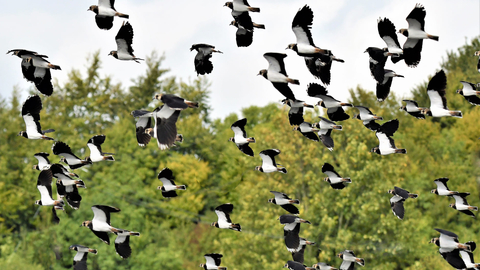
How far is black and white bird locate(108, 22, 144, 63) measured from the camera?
15.0m

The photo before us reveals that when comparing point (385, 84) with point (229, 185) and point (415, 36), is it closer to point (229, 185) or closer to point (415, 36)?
point (415, 36)

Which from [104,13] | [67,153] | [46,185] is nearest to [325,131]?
[104,13]

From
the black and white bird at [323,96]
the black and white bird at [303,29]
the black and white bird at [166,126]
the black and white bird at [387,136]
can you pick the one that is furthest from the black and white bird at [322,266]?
the black and white bird at [166,126]

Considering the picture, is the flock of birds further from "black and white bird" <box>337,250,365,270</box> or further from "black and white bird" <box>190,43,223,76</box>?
"black and white bird" <box>337,250,365,270</box>

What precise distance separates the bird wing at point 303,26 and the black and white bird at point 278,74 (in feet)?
1.83

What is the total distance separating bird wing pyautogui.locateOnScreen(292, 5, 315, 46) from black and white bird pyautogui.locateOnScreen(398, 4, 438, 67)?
6.54 ft

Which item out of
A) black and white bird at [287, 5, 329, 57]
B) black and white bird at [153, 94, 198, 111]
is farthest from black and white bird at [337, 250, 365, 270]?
black and white bird at [153, 94, 198, 111]

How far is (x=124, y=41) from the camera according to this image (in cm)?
1511

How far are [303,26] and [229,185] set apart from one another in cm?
3700

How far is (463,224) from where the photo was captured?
138ft

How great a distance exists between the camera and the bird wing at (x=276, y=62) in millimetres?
13008

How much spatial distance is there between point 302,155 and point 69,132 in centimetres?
2513

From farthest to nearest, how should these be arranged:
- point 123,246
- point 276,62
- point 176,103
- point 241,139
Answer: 1. point 123,246
2. point 241,139
3. point 276,62
4. point 176,103

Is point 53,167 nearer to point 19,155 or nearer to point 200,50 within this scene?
point 200,50
